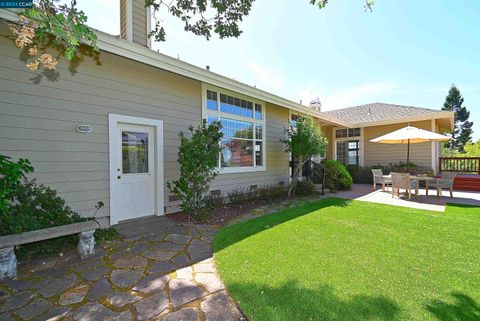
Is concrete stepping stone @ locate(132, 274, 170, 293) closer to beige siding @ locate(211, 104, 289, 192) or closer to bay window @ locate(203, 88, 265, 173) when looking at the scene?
bay window @ locate(203, 88, 265, 173)

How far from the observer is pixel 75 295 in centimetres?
244

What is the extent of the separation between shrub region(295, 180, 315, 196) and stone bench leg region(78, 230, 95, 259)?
23.1ft

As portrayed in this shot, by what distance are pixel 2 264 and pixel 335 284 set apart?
398 centimetres

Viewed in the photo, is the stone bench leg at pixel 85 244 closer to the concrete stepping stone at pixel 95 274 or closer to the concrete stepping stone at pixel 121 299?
the concrete stepping stone at pixel 95 274

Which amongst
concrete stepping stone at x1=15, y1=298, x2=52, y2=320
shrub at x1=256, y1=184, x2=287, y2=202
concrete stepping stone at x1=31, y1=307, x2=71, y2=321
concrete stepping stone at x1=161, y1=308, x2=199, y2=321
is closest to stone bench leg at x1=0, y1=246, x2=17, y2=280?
concrete stepping stone at x1=15, y1=298, x2=52, y2=320

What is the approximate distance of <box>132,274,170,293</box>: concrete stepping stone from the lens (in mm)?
2545

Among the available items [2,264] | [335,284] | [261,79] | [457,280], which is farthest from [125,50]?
[261,79]

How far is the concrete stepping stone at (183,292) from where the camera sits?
2340mm

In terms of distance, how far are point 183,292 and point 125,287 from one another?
27.4 inches

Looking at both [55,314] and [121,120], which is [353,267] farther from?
[121,120]

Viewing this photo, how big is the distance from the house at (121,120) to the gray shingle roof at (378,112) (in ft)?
25.4

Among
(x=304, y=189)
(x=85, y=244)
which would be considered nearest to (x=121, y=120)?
(x=85, y=244)

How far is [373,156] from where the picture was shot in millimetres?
12750

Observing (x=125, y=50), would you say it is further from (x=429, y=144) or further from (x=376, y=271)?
(x=429, y=144)
